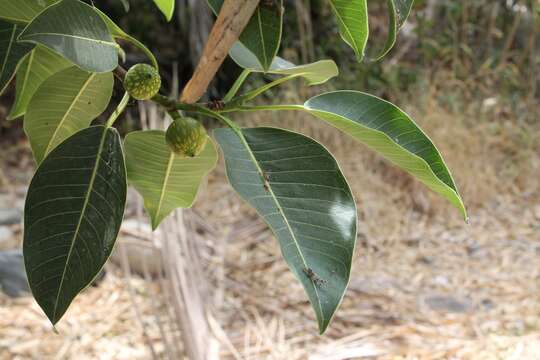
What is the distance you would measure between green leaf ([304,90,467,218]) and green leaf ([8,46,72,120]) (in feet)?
0.73

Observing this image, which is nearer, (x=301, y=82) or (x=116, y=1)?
(x=301, y=82)

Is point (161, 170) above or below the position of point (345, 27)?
below

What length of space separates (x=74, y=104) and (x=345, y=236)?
10.2 inches

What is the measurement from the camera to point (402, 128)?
544mm

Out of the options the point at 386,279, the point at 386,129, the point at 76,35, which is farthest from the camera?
the point at 386,279

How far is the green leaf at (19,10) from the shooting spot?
18.7 inches

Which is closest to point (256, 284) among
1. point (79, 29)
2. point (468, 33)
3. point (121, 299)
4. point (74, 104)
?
point (121, 299)

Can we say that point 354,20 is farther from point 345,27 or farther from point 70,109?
point 70,109

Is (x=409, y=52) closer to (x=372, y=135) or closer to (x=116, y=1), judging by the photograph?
(x=116, y=1)

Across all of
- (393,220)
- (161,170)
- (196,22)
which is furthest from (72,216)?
(196,22)

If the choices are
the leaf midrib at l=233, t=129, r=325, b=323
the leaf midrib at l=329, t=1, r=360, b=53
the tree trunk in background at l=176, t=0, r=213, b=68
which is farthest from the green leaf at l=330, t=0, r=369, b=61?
the tree trunk in background at l=176, t=0, r=213, b=68

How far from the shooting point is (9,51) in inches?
19.1

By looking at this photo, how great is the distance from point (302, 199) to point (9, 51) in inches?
9.2

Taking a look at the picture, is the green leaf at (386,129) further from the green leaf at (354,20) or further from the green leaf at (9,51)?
the green leaf at (9,51)
